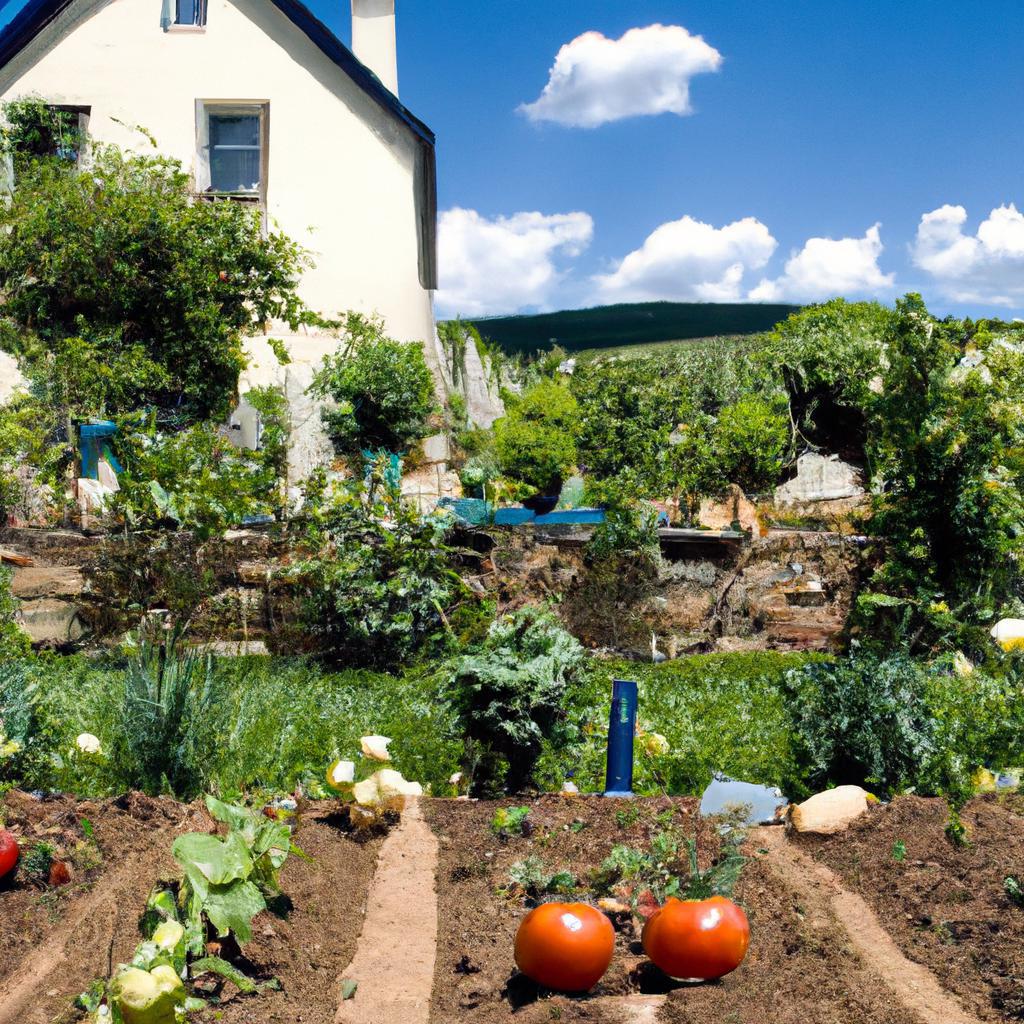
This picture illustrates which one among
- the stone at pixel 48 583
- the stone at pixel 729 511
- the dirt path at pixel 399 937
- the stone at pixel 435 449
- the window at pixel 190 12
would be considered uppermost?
the window at pixel 190 12

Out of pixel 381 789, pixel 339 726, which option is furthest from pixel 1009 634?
pixel 381 789

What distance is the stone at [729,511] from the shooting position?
1084 centimetres

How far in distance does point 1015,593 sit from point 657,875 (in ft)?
16.9

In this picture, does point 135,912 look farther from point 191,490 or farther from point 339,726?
point 191,490

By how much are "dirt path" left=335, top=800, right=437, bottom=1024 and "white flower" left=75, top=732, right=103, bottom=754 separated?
163 cm

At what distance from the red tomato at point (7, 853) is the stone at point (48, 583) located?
505 centimetres

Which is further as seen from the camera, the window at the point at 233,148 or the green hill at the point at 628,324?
the green hill at the point at 628,324

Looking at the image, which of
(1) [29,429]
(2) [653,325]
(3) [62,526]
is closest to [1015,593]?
(3) [62,526]

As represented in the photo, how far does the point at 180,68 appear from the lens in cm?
1344

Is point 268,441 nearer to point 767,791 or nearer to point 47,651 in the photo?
point 47,651

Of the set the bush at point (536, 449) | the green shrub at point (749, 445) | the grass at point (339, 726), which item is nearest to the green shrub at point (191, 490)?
the grass at point (339, 726)

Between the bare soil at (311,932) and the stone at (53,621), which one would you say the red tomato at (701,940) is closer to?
the bare soil at (311,932)

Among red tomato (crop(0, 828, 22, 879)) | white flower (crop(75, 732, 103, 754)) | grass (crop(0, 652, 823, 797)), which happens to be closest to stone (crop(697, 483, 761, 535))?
grass (crop(0, 652, 823, 797))

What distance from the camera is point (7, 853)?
150 inches
